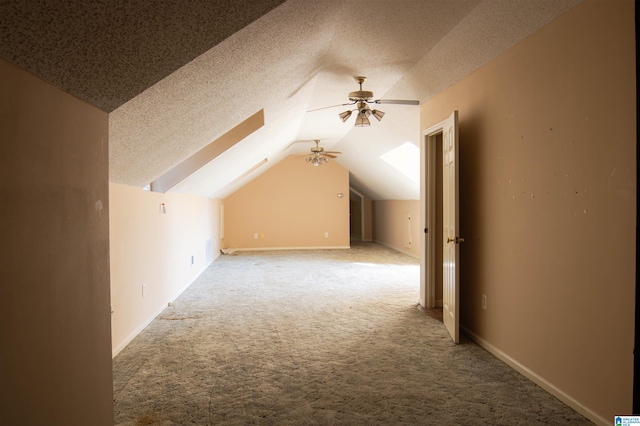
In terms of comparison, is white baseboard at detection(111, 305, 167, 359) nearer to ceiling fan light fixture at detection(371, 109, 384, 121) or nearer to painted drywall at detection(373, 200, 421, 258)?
ceiling fan light fixture at detection(371, 109, 384, 121)

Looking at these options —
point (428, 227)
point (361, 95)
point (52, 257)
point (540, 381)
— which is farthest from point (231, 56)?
point (428, 227)

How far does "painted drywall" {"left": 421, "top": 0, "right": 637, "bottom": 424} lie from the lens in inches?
80.0

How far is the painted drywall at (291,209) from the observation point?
35.2 feet

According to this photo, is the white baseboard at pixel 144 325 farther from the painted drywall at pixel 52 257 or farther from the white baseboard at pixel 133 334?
the painted drywall at pixel 52 257

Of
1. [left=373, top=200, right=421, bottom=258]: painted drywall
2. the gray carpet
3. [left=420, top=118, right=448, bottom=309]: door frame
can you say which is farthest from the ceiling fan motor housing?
[left=373, top=200, right=421, bottom=258]: painted drywall

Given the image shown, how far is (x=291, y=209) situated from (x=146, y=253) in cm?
704

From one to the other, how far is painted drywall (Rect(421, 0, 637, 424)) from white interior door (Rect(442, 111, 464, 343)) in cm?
19

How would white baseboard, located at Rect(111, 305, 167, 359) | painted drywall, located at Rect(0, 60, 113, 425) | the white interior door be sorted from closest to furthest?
1. painted drywall, located at Rect(0, 60, 113, 425)
2. white baseboard, located at Rect(111, 305, 167, 359)
3. the white interior door

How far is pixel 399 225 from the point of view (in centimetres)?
1021

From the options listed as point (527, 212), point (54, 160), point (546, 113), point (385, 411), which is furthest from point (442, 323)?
point (54, 160)

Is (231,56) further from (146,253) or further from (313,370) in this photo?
(146,253)

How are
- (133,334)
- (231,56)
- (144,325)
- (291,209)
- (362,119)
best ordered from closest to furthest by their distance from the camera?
(231,56)
(133,334)
(144,325)
(362,119)
(291,209)

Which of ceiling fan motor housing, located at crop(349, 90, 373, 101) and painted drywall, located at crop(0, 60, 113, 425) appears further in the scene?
ceiling fan motor housing, located at crop(349, 90, 373, 101)

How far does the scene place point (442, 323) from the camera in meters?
4.00
